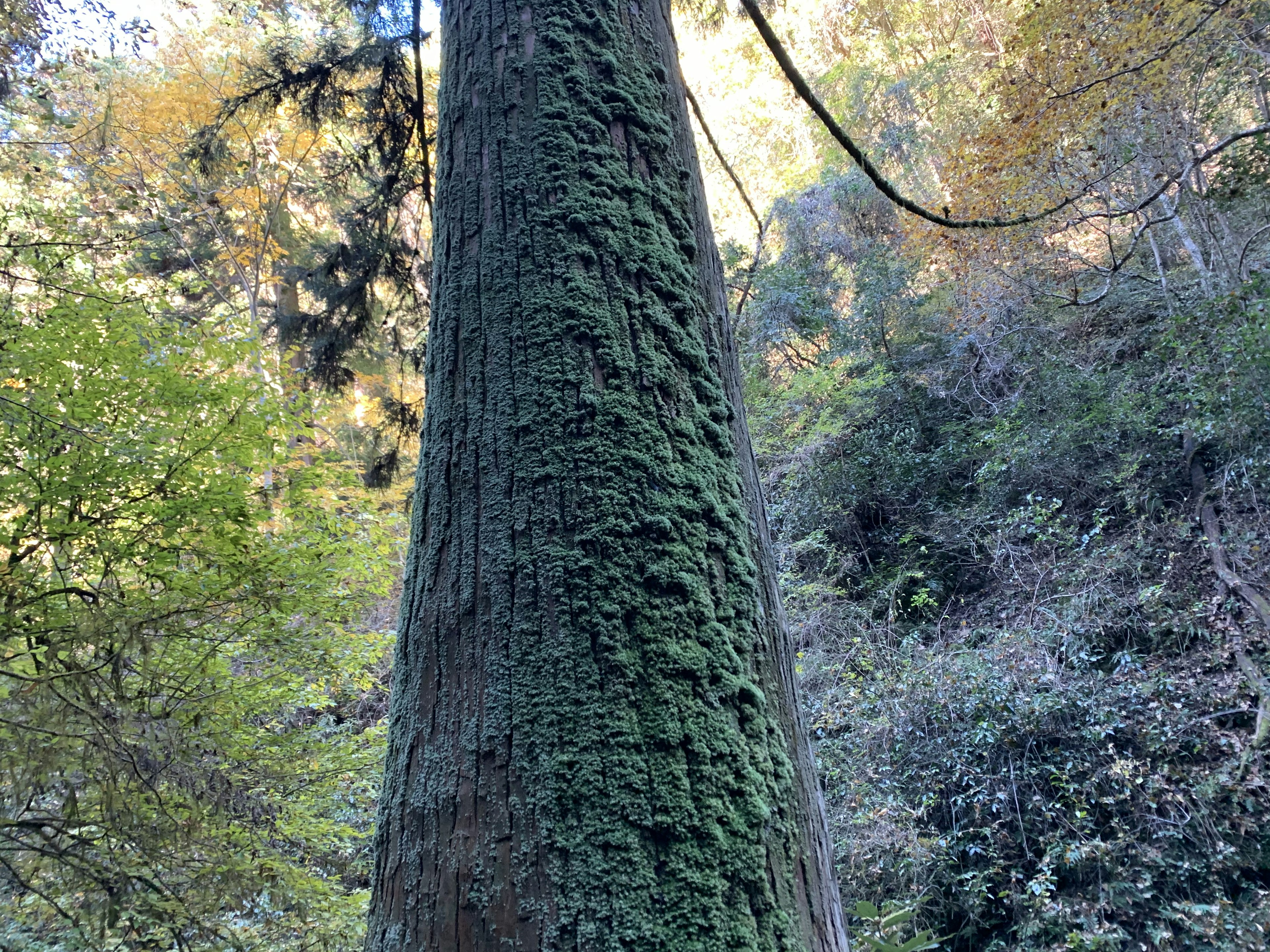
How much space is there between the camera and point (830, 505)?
1012cm

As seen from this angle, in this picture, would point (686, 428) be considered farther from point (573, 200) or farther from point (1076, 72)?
point (1076, 72)

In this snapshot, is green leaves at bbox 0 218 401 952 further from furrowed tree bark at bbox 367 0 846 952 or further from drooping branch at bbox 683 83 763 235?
drooping branch at bbox 683 83 763 235

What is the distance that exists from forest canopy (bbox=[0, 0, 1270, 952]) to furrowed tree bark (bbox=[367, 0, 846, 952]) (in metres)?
0.59

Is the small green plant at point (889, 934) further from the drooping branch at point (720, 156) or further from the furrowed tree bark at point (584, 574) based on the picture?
the drooping branch at point (720, 156)

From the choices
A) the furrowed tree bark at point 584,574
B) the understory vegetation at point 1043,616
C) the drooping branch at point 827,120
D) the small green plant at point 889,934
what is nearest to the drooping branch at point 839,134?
the drooping branch at point 827,120

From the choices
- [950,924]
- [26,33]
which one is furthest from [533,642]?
[26,33]

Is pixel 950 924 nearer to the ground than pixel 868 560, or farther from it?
nearer to the ground

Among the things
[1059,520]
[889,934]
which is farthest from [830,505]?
[889,934]

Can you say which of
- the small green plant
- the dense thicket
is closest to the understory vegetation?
the dense thicket

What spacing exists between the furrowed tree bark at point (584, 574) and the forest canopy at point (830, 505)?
586mm

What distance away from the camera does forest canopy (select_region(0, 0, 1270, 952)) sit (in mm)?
3961

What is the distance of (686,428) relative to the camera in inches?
43.5

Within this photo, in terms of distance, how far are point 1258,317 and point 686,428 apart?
7668mm

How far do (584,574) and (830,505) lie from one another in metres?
9.61
